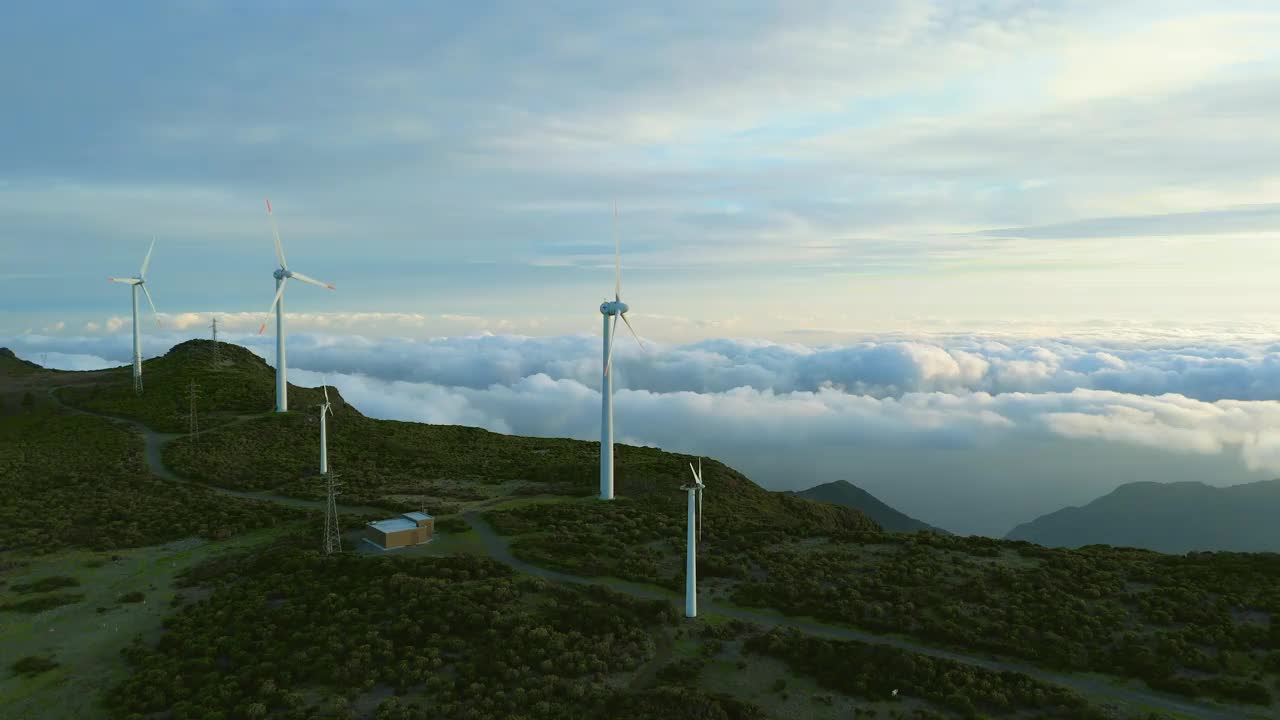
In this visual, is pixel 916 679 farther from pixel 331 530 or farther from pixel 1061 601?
pixel 331 530

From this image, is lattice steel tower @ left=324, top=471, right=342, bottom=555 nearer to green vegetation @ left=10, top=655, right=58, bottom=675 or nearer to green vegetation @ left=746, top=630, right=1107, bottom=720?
green vegetation @ left=10, top=655, right=58, bottom=675

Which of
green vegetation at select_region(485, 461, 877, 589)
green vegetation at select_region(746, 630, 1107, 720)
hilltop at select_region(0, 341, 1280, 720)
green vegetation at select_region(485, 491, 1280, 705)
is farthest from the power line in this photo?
green vegetation at select_region(746, 630, 1107, 720)

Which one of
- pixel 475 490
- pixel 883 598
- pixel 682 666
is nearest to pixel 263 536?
pixel 475 490

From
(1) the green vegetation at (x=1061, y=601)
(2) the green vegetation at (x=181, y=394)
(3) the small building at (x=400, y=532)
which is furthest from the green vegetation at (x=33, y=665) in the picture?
(2) the green vegetation at (x=181, y=394)

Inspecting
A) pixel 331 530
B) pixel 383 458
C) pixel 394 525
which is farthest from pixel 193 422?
pixel 394 525

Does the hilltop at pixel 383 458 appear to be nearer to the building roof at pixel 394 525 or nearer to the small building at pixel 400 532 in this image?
the small building at pixel 400 532

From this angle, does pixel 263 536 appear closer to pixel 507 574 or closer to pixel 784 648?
pixel 507 574
